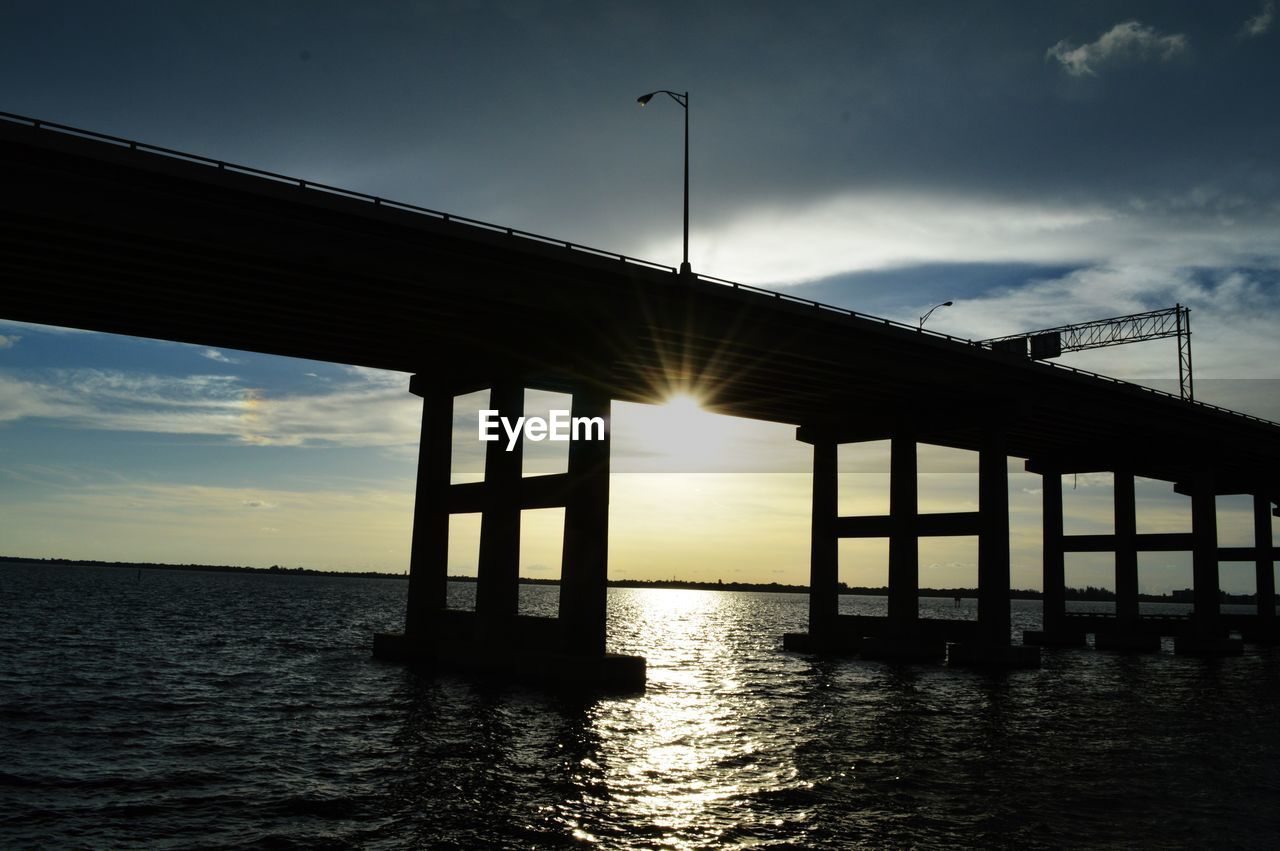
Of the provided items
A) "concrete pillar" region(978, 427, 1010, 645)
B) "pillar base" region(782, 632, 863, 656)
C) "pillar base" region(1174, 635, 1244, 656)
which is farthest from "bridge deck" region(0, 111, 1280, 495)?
"pillar base" region(1174, 635, 1244, 656)

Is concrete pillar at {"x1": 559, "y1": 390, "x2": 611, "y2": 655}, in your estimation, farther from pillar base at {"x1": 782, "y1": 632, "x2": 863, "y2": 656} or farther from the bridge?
pillar base at {"x1": 782, "y1": 632, "x2": 863, "y2": 656}

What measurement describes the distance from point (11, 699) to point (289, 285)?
17.5 meters

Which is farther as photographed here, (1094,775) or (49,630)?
(49,630)

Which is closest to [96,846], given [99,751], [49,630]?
[99,751]

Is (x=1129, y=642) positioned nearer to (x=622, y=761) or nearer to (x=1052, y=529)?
(x=1052, y=529)

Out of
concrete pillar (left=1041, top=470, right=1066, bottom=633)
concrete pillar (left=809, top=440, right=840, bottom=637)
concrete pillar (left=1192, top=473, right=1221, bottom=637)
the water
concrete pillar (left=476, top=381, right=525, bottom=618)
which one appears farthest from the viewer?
concrete pillar (left=1041, top=470, right=1066, bottom=633)

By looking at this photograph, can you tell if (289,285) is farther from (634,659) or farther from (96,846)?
(96,846)

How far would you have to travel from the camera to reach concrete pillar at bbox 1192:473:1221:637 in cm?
8056

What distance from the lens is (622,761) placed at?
2661 cm

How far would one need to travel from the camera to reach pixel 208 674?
48.2 meters

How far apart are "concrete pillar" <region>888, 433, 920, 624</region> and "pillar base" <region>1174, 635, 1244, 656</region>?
29.3 meters

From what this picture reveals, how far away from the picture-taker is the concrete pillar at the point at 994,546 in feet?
198

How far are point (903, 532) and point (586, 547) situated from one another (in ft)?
89.8

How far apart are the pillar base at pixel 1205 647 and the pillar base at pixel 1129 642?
7.66 feet
